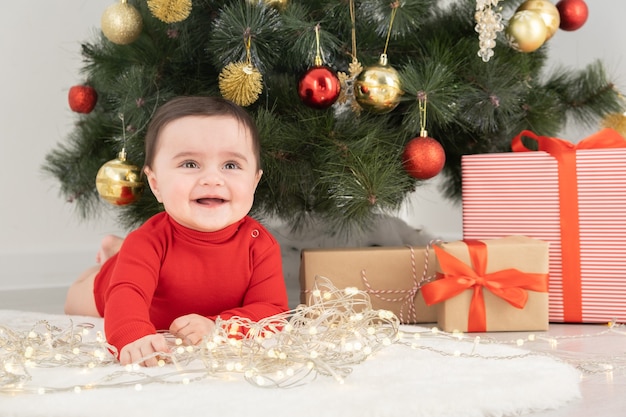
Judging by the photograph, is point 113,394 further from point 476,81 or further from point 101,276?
point 476,81

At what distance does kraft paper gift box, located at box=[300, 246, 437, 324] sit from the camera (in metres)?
1.48

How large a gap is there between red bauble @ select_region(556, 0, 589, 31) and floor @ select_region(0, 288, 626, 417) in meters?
0.73

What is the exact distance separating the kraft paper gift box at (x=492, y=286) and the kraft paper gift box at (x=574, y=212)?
0.34 ft

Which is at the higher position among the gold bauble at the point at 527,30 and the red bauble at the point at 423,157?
the gold bauble at the point at 527,30

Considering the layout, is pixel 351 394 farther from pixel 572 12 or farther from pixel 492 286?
pixel 572 12

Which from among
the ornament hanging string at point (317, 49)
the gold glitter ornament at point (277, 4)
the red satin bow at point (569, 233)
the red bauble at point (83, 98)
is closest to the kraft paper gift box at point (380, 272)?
the red satin bow at point (569, 233)

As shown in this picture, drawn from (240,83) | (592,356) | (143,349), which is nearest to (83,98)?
(240,83)

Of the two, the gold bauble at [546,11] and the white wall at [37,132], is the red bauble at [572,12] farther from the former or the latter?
the white wall at [37,132]

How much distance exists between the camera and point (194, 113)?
1243 mm

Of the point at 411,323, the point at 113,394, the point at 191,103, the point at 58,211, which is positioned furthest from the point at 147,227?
the point at 58,211

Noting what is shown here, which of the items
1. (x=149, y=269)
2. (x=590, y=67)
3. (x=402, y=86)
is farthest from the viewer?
(x=590, y=67)

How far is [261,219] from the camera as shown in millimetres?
1677

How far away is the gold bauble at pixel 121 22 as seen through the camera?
159cm

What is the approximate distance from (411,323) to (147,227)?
22.0 inches
